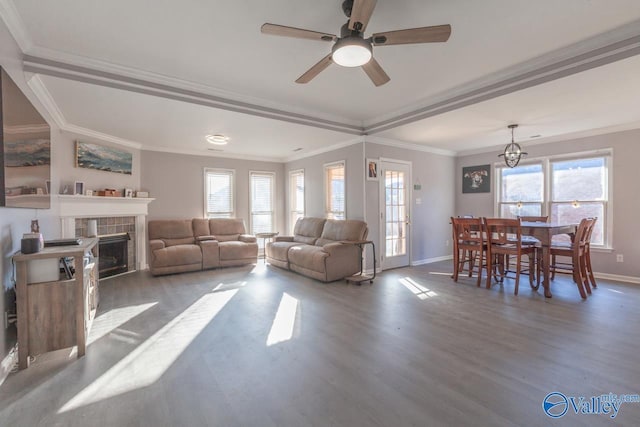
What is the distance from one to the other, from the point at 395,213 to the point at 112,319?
456 centimetres

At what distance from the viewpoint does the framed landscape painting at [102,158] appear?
4641 millimetres

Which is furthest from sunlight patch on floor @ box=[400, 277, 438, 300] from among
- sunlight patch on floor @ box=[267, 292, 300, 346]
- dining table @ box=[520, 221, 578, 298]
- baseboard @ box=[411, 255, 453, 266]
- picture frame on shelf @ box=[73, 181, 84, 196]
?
picture frame on shelf @ box=[73, 181, 84, 196]

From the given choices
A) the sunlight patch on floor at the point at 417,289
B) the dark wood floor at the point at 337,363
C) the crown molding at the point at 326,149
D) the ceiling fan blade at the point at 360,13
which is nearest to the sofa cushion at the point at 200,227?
the dark wood floor at the point at 337,363

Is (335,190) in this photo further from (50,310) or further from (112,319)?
(50,310)

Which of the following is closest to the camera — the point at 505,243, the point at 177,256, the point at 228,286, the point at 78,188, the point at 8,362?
the point at 8,362

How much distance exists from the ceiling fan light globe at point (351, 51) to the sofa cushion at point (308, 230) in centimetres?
384

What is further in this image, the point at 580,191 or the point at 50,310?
the point at 580,191

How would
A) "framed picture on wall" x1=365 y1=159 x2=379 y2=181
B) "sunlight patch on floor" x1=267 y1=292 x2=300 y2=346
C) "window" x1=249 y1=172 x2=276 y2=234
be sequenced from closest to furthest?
"sunlight patch on floor" x1=267 y1=292 x2=300 y2=346, "framed picture on wall" x1=365 y1=159 x2=379 y2=181, "window" x1=249 y1=172 x2=276 y2=234

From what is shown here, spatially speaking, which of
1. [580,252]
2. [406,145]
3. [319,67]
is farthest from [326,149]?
[580,252]

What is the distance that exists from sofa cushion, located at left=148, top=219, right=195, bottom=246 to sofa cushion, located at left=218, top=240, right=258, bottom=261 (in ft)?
2.13

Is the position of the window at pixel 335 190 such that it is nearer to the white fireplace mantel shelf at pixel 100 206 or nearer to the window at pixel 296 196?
the window at pixel 296 196

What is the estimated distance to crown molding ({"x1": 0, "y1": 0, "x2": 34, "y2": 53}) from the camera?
2.07 m

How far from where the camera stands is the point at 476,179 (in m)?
6.47

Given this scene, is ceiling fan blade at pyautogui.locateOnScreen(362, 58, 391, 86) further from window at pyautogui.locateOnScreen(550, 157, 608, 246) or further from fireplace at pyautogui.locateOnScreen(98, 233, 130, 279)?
fireplace at pyautogui.locateOnScreen(98, 233, 130, 279)
